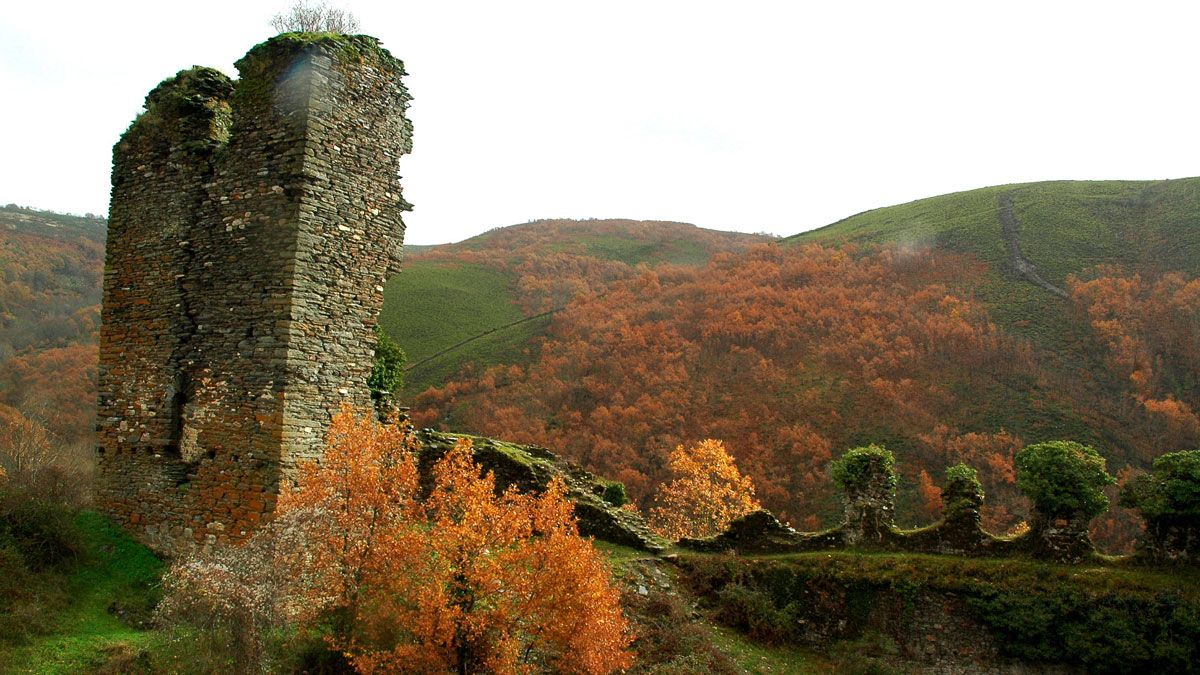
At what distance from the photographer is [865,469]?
1709cm

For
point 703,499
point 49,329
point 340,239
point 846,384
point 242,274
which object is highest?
point 340,239

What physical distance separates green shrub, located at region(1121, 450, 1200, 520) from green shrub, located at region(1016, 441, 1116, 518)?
1.60ft

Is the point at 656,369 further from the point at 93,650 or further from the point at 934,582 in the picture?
the point at 93,650

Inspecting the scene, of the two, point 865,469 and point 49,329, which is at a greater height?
point 49,329

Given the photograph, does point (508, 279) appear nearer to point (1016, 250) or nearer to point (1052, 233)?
point (1016, 250)

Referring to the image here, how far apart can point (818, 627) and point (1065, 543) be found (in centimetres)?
578

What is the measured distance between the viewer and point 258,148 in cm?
1159

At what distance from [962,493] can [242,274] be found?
1608 centimetres

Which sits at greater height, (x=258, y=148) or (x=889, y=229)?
(x=889, y=229)

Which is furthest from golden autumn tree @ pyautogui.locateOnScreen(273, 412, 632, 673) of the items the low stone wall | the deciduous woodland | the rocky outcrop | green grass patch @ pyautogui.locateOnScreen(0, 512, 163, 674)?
the deciduous woodland

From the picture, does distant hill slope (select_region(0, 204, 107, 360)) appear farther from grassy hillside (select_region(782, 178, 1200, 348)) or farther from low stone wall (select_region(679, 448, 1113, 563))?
grassy hillside (select_region(782, 178, 1200, 348))

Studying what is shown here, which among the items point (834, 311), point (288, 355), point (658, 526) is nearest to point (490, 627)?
point (288, 355)

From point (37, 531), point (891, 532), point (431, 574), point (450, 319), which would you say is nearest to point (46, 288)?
point (450, 319)

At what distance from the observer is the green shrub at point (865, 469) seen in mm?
17078
